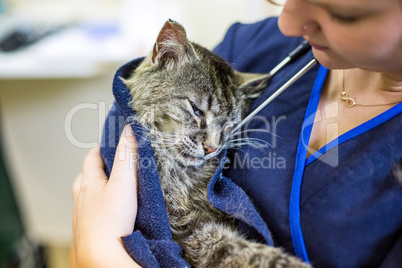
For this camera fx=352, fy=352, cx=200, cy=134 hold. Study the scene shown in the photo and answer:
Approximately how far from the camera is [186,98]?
108cm

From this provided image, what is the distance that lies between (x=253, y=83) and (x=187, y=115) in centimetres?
24

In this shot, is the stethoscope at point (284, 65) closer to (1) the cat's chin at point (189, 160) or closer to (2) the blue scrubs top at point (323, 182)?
(2) the blue scrubs top at point (323, 182)

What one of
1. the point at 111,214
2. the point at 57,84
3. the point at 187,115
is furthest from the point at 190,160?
the point at 57,84

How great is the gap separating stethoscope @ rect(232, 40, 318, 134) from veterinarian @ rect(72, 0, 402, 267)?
0.02 m

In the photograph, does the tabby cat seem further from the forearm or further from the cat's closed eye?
the forearm

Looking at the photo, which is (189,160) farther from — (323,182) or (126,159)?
(323,182)

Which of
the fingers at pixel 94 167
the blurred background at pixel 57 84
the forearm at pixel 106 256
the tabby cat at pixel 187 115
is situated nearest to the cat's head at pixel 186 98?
the tabby cat at pixel 187 115

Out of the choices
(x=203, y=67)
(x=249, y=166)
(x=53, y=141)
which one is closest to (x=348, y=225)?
(x=249, y=166)

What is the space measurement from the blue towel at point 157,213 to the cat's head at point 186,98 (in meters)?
0.08

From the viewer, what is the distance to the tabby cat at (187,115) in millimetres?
990

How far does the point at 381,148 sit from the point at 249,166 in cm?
32

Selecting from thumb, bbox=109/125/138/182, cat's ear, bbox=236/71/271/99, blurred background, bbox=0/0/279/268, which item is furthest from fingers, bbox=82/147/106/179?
blurred background, bbox=0/0/279/268

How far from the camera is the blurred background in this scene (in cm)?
204

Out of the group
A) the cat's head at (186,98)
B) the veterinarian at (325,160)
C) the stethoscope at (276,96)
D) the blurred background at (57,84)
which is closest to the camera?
the veterinarian at (325,160)
